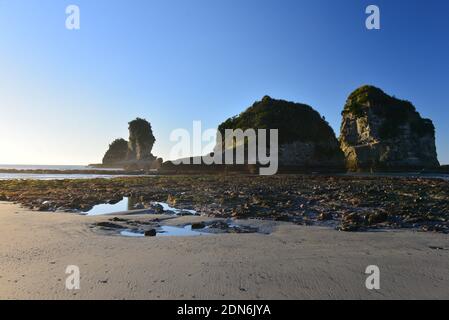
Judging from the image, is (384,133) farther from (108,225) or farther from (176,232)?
(108,225)

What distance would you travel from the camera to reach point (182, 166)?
257 ft

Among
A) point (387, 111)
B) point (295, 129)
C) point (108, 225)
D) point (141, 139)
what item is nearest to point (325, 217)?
point (108, 225)

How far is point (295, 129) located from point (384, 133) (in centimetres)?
2727

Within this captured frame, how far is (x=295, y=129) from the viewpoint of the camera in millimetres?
92875

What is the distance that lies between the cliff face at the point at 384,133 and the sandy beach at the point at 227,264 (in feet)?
284

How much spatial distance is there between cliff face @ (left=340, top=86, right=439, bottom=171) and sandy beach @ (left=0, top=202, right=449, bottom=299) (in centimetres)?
8649

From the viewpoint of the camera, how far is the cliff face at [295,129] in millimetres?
86188

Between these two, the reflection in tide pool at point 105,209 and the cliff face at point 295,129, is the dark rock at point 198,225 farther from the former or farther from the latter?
the cliff face at point 295,129

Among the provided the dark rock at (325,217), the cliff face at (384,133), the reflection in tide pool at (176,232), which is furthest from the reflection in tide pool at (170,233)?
the cliff face at (384,133)

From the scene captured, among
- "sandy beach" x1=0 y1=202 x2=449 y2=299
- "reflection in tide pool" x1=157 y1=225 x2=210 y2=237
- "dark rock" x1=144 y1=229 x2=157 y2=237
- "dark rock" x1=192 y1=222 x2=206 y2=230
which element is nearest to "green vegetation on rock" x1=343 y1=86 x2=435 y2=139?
"dark rock" x1=192 y1=222 x2=206 y2=230

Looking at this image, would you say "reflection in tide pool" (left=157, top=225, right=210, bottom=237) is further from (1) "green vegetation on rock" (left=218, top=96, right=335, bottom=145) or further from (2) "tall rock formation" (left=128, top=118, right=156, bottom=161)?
(2) "tall rock formation" (left=128, top=118, right=156, bottom=161)

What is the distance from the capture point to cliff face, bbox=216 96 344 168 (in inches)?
3393
